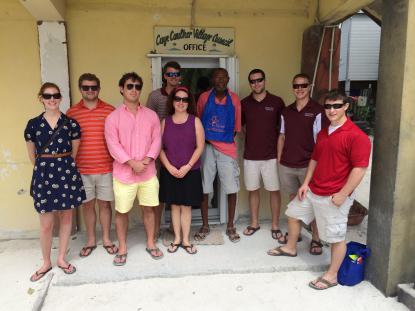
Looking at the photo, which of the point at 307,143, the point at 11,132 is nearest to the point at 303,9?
Result: the point at 307,143

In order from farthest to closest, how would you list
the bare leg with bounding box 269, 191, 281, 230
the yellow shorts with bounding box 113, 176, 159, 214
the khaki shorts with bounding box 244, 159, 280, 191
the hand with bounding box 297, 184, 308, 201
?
the bare leg with bounding box 269, 191, 281, 230 < the khaki shorts with bounding box 244, 159, 280, 191 < the yellow shorts with bounding box 113, 176, 159, 214 < the hand with bounding box 297, 184, 308, 201

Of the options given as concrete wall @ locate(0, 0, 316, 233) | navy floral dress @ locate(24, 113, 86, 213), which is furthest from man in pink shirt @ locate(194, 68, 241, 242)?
navy floral dress @ locate(24, 113, 86, 213)

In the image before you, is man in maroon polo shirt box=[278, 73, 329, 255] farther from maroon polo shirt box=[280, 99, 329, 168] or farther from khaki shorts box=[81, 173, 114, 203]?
khaki shorts box=[81, 173, 114, 203]

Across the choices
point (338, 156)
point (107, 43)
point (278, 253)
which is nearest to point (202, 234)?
point (278, 253)

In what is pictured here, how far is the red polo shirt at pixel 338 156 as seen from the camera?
9.20 ft

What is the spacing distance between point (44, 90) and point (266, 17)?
2603mm

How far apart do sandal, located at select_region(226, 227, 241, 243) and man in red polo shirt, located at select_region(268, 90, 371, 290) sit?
3.02 feet

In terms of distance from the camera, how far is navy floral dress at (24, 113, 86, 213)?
307cm

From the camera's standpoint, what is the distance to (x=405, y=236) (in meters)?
2.96

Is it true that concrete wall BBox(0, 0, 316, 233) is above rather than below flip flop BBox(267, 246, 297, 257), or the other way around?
above

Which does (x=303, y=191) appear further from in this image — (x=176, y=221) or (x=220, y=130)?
(x=176, y=221)

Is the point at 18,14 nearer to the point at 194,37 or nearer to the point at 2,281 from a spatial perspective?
the point at 194,37

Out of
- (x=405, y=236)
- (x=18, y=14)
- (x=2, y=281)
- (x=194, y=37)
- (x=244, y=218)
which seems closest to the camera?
(x=405, y=236)

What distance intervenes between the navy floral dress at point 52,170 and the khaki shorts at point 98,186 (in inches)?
9.2
